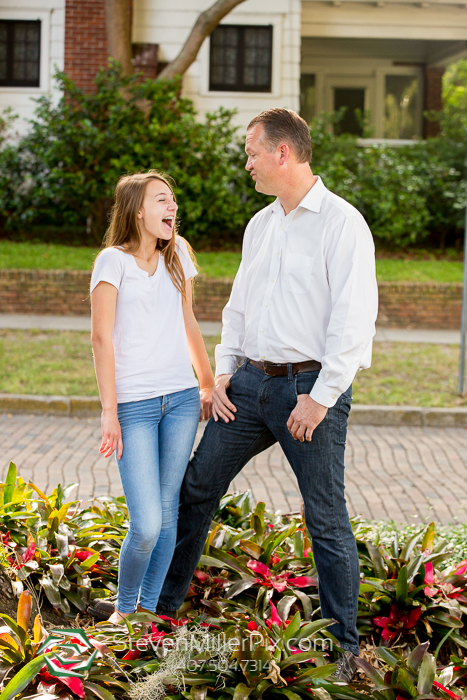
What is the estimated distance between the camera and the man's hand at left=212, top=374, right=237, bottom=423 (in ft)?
9.93

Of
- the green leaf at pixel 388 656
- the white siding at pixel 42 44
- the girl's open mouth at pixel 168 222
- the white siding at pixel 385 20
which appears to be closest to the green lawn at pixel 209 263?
the white siding at pixel 42 44

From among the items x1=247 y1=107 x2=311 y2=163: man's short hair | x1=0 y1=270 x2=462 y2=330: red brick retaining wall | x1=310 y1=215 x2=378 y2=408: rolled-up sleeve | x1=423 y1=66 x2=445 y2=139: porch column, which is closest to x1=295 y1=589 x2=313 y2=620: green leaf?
x1=310 y1=215 x2=378 y2=408: rolled-up sleeve

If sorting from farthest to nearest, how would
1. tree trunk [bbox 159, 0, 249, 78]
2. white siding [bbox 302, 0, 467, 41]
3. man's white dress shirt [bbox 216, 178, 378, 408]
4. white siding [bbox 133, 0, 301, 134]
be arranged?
white siding [bbox 302, 0, 467, 41] → white siding [bbox 133, 0, 301, 134] → tree trunk [bbox 159, 0, 249, 78] → man's white dress shirt [bbox 216, 178, 378, 408]

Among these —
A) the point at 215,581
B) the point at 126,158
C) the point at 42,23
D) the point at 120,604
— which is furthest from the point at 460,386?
the point at 42,23

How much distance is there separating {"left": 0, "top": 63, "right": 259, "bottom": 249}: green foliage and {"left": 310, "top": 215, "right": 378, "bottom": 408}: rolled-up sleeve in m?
10.9

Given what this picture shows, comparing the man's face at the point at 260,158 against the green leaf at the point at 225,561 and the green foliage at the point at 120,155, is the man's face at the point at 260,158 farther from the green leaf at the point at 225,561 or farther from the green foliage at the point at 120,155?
the green foliage at the point at 120,155

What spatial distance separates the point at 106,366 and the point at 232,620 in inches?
41.4

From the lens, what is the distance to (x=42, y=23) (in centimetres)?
1567

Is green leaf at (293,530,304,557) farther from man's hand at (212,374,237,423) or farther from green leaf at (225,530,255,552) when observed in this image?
man's hand at (212,374,237,423)

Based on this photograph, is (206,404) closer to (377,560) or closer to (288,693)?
(377,560)

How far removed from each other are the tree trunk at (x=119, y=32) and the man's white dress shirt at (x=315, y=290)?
12.6 metres

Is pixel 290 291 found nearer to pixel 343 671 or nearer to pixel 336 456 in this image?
pixel 336 456

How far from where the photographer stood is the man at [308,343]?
107 inches

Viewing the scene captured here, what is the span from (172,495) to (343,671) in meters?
0.89
